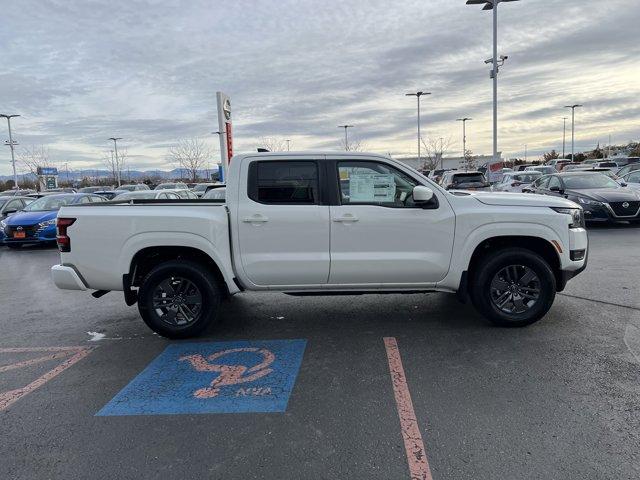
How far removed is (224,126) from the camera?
15.1 m

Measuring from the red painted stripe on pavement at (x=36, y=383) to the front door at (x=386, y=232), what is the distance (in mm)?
2659

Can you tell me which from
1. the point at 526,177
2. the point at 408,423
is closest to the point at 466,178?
the point at 526,177

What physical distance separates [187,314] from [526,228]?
12.1 ft

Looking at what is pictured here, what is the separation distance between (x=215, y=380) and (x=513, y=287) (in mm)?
3218

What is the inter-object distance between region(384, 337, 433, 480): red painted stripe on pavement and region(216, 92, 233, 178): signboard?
11363 mm

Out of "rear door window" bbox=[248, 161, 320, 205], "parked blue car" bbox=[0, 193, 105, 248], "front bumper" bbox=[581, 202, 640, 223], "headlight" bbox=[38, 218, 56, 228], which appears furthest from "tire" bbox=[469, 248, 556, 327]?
"headlight" bbox=[38, 218, 56, 228]

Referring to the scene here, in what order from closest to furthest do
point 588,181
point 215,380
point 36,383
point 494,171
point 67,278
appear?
1. point 215,380
2. point 36,383
3. point 67,278
4. point 588,181
5. point 494,171

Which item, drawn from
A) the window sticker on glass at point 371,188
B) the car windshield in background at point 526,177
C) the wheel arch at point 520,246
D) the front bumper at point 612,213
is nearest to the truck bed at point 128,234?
the window sticker on glass at point 371,188

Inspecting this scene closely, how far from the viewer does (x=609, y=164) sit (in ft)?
107


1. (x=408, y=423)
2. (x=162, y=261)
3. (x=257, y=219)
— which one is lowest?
(x=408, y=423)

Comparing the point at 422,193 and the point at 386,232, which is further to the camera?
the point at 386,232

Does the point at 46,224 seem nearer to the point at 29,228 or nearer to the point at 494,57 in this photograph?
the point at 29,228

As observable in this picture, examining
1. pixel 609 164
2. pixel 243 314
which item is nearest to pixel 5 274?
pixel 243 314

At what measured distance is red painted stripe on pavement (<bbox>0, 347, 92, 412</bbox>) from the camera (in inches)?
153
